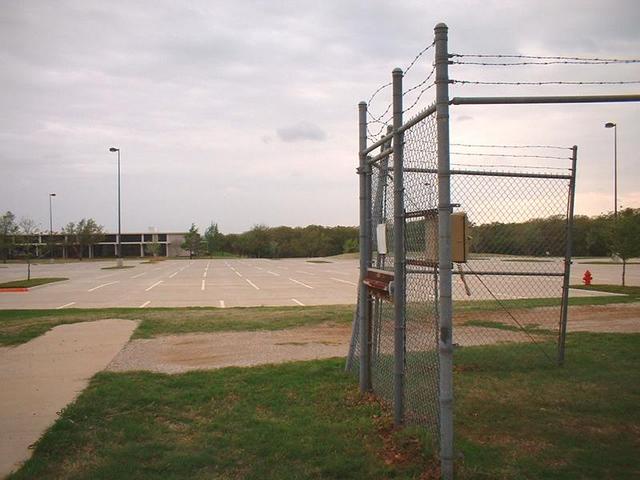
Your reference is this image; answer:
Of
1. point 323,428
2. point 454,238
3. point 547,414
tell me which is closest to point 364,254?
point 454,238

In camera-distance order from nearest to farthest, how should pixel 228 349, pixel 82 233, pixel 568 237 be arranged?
pixel 568 237, pixel 228 349, pixel 82 233

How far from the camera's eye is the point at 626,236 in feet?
68.9

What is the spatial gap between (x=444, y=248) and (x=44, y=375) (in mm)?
5876

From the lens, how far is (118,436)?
5.08 metres

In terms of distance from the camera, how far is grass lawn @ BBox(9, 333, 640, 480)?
430 cm

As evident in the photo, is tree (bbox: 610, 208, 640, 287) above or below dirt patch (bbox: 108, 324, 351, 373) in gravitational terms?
above

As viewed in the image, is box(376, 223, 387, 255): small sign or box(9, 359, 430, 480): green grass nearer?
box(9, 359, 430, 480): green grass

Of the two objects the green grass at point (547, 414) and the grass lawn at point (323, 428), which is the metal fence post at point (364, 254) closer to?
the grass lawn at point (323, 428)

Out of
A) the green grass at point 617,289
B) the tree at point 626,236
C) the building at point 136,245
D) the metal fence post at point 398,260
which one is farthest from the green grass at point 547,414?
the building at point 136,245

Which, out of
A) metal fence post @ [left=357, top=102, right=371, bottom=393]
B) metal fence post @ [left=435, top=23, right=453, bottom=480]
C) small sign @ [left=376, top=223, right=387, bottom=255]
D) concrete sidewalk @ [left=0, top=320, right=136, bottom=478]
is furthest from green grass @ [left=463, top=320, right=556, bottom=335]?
metal fence post @ [left=435, top=23, right=453, bottom=480]

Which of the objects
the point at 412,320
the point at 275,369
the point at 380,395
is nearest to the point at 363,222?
the point at 412,320

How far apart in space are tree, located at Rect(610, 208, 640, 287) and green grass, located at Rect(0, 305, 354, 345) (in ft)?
40.4

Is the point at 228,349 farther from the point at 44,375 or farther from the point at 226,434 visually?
the point at 226,434

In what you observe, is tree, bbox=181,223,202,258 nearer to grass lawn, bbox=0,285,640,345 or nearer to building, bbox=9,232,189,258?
building, bbox=9,232,189,258
